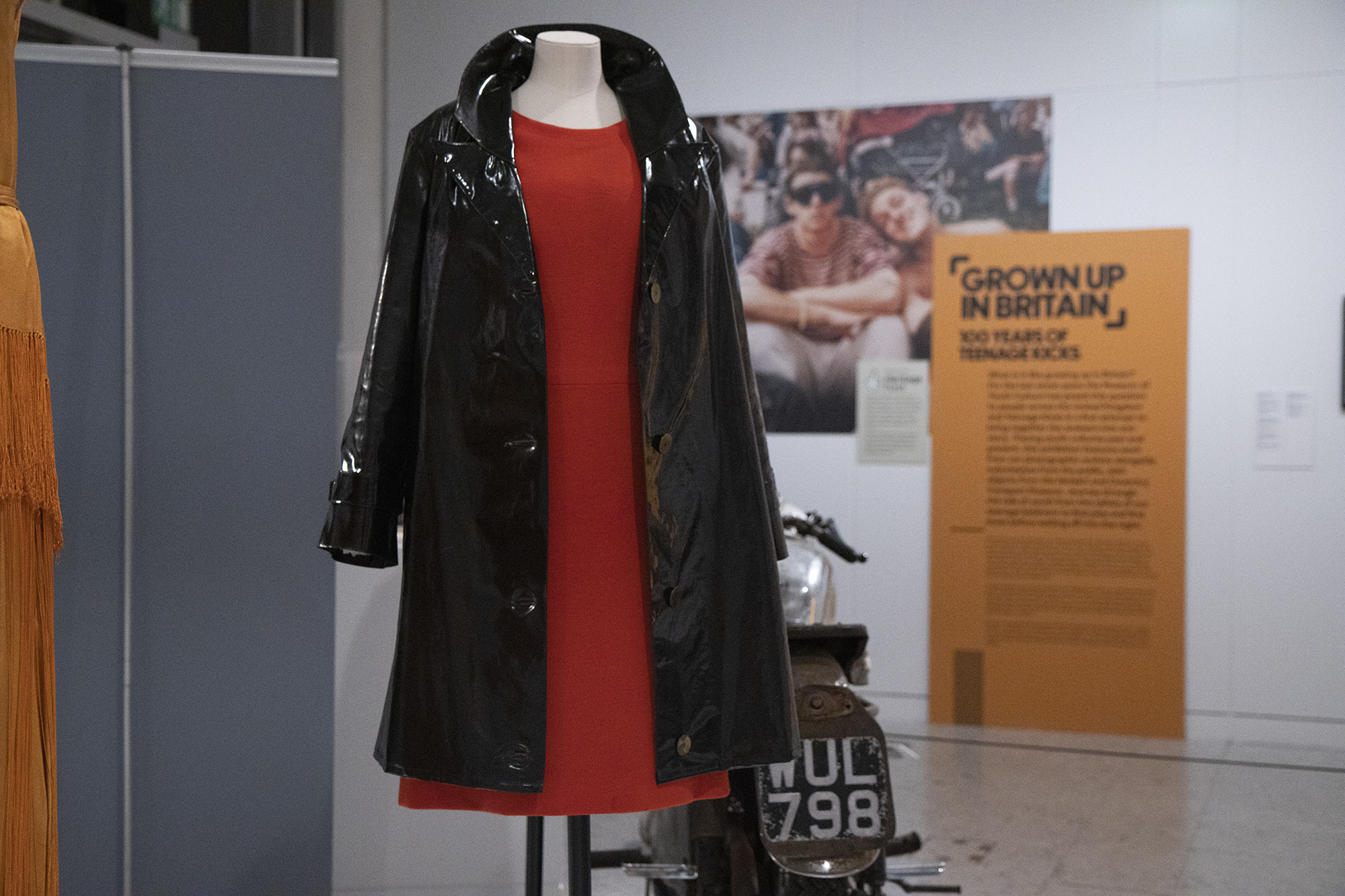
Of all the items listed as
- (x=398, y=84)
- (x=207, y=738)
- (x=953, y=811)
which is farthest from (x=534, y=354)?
(x=398, y=84)

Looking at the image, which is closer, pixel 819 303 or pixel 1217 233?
pixel 1217 233

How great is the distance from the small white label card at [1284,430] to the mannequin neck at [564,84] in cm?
375

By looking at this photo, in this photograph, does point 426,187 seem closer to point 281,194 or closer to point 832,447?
point 281,194

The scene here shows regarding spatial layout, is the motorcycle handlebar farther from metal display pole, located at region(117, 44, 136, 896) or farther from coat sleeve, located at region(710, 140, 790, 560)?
metal display pole, located at region(117, 44, 136, 896)

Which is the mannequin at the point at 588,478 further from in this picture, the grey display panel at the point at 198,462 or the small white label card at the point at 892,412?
the small white label card at the point at 892,412

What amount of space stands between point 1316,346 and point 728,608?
3815mm

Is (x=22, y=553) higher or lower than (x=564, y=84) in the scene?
lower


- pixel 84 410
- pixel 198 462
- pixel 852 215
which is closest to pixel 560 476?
pixel 198 462

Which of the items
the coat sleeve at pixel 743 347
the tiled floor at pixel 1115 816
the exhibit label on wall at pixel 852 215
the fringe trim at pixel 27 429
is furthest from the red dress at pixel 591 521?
the exhibit label on wall at pixel 852 215

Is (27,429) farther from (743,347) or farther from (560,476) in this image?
(743,347)

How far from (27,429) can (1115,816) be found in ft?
10.2

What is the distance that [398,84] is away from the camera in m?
5.29

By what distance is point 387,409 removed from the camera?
1.39 meters

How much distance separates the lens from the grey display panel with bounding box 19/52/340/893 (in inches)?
86.8
